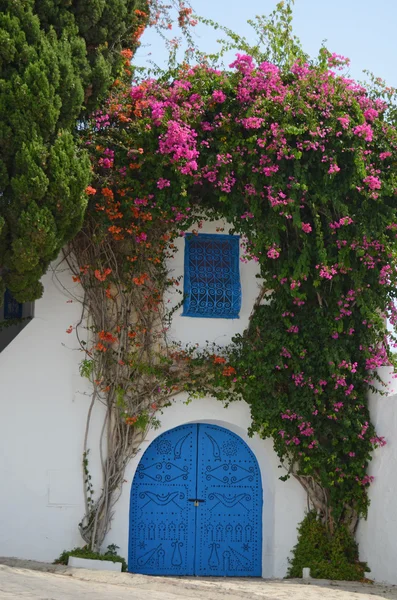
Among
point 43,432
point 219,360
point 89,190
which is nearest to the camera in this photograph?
point 89,190

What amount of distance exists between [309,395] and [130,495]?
→ 236 cm

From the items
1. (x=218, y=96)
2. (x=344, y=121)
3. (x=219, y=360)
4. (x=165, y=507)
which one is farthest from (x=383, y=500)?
(x=218, y=96)

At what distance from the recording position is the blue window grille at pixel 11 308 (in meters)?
11.8

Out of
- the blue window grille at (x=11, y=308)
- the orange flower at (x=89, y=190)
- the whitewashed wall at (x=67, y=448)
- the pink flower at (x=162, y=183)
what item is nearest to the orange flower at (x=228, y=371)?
the whitewashed wall at (x=67, y=448)

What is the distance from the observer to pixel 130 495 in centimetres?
1083

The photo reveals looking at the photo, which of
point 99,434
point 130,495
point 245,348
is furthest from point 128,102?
point 130,495

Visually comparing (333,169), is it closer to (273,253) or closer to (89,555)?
(273,253)

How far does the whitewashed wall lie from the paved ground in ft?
1.62

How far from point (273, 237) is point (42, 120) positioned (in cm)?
287

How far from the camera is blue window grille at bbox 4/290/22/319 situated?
11773mm

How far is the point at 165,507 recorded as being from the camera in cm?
1094

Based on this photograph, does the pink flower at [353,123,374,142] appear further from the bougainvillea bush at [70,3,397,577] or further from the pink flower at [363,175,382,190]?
the pink flower at [363,175,382,190]

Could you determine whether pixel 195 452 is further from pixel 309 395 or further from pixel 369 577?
pixel 369 577

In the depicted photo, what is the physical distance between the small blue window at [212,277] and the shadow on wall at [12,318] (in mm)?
1871
